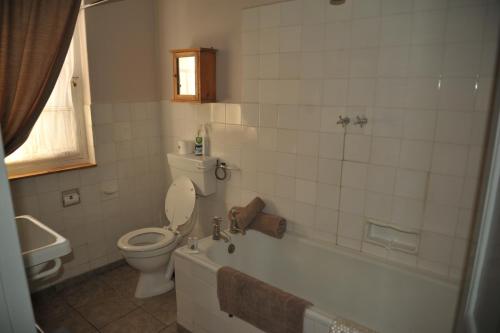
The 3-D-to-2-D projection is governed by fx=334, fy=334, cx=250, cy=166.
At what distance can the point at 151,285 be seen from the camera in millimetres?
2551

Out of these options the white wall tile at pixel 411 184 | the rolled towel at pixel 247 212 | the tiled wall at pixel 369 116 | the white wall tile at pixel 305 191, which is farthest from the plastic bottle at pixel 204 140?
the white wall tile at pixel 411 184

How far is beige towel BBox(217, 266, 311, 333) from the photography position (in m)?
1.54

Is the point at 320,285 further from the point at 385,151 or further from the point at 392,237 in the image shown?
the point at 385,151

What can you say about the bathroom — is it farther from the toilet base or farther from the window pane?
the window pane

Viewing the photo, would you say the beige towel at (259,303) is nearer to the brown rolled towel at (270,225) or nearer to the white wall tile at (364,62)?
the brown rolled towel at (270,225)

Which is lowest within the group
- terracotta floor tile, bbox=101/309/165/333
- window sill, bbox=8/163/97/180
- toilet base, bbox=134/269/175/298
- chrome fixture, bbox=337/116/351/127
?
terracotta floor tile, bbox=101/309/165/333

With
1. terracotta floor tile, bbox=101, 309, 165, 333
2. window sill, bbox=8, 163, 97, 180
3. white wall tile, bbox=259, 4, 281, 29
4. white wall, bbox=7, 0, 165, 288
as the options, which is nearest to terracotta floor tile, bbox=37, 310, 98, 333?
terracotta floor tile, bbox=101, 309, 165, 333

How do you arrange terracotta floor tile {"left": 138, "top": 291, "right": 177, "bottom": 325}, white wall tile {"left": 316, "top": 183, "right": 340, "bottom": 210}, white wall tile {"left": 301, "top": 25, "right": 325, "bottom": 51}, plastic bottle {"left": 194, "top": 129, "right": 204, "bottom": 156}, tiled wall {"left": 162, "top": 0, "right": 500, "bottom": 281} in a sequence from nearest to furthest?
tiled wall {"left": 162, "top": 0, "right": 500, "bottom": 281} < white wall tile {"left": 301, "top": 25, "right": 325, "bottom": 51} < white wall tile {"left": 316, "top": 183, "right": 340, "bottom": 210} < terracotta floor tile {"left": 138, "top": 291, "right": 177, "bottom": 325} < plastic bottle {"left": 194, "top": 129, "right": 204, "bottom": 156}

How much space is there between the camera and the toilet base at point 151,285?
253 centimetres

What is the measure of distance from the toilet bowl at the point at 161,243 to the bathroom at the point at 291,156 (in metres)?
0.06

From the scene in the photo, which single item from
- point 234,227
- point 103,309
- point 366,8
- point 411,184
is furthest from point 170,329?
point 366,8

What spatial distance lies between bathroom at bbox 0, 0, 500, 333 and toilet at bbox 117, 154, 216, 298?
48 mm

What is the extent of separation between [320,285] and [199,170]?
1195 millimetres

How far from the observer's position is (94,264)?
279cm
